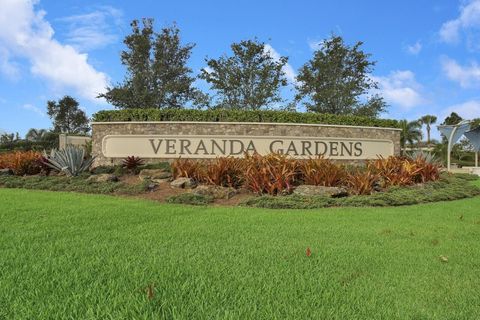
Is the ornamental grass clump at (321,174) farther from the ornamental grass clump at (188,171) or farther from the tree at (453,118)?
the tree at (453,118)

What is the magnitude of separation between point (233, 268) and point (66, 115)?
4914 cm

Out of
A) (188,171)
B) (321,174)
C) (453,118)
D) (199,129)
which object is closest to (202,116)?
(199,129)

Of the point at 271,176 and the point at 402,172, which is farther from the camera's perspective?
the point at 402,172

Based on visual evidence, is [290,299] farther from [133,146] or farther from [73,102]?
[73,102]

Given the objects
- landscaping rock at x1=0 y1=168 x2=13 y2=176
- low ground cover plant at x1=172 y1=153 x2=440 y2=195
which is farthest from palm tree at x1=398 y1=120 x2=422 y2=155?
landscaping rock at x1=0 y1=168 x2=13 y2=176

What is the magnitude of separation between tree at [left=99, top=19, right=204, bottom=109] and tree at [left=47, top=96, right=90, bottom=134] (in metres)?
20.1

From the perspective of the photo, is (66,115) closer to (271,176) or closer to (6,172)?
(6,172)

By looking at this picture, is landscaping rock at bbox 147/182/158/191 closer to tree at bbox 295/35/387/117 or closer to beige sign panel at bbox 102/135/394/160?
beige sign panel at bbox 102/135/394/160

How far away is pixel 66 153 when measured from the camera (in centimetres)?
1377

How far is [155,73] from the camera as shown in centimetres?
2992

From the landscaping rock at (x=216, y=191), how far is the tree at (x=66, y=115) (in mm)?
41947

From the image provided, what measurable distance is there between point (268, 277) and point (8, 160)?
13.9 meters

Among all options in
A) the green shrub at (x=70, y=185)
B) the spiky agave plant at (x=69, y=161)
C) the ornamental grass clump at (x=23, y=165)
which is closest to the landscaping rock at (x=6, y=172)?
the ornamental grass clump at (x=23, y=165)

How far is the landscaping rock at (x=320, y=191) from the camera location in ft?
33.8
